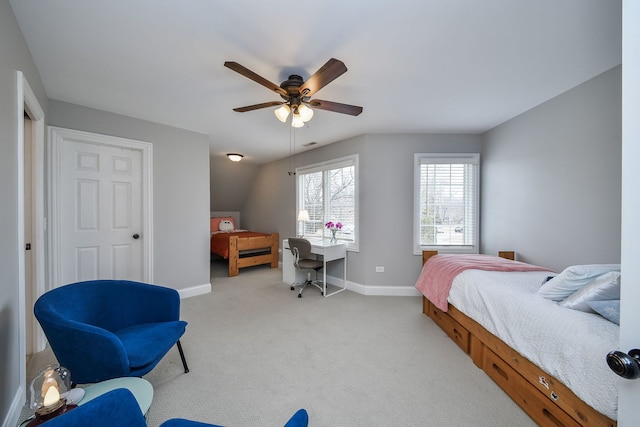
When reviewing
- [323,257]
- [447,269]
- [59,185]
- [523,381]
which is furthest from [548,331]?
[59,185]

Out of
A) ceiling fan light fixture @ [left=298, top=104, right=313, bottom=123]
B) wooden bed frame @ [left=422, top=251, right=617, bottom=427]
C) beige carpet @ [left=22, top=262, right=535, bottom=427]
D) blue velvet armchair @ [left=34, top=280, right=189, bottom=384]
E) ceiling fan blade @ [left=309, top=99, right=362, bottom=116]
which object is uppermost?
ceiling fan blade @ [left=309, top=99, right=362, bottom=116]

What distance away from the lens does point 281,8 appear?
1.45 m

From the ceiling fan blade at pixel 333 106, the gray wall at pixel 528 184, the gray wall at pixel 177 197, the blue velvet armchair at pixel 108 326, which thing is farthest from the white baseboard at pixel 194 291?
the ceiling fan blade at pixel 333 106

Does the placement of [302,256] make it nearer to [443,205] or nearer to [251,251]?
[251,251]

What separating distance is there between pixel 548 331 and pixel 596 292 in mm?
335

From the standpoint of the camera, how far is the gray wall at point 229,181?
18.7 ft

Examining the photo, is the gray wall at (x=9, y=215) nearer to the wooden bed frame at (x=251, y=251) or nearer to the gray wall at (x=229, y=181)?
the wooden bed frame at (x=251, y=251)

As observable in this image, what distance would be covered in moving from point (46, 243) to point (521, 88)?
195 inches

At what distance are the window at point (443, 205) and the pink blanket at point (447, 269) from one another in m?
0.84

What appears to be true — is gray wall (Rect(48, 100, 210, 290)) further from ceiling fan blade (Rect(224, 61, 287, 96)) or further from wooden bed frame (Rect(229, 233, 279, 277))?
ceiling fan blade (Rect(224, 61, 287, 96))

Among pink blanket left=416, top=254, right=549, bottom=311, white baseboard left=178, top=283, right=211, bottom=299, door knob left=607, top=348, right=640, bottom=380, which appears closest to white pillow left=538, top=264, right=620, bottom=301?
pink blanket left=416, top=254, right=549, bottom=311

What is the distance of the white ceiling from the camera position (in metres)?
1.47

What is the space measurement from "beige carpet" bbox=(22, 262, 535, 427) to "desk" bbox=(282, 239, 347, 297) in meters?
0.80

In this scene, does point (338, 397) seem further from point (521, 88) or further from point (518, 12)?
point (521, 88)
